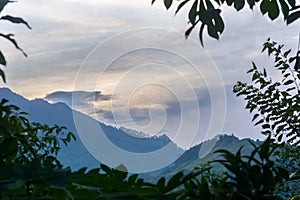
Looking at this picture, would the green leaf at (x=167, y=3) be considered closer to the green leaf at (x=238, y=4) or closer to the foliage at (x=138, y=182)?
the green leaf at (x=238, y=4)

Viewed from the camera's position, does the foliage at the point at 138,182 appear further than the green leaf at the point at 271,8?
No

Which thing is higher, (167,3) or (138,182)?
(167,3)

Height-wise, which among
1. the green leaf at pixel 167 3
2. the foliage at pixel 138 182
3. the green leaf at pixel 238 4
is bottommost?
the foliage at pixel 138 182

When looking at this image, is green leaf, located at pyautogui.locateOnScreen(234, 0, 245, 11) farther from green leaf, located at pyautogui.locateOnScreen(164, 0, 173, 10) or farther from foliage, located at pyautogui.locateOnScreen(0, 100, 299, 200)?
foliage, located at pyautogui.locateOnScreen(0, 100, 299, 200)

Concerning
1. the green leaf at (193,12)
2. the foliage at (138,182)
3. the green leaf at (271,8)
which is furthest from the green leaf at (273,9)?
the foliage at (138,182)

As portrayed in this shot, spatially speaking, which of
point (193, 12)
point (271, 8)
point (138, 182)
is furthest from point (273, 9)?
point (138, 182)

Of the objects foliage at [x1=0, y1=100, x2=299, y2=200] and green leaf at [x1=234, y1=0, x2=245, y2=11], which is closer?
foliage at [x1=0, y1=100, x2=299, y2=200]

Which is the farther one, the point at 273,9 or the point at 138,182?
the point at 273,9

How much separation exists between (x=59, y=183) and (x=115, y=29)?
3.00m

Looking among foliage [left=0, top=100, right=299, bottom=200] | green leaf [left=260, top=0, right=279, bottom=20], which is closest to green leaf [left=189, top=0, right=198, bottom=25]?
green leaf [left=260, top=0, right=279, bottom=20]

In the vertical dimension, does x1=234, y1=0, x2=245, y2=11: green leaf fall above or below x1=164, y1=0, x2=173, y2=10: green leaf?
below

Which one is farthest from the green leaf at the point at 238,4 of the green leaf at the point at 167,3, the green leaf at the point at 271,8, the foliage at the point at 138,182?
the foliage at the point at 138,182

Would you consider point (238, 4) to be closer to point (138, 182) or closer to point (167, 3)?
point (167, 3)

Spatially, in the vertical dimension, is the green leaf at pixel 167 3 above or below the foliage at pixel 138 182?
above
